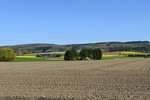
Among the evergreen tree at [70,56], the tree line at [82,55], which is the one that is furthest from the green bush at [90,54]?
the evergreen tree at [70,56]

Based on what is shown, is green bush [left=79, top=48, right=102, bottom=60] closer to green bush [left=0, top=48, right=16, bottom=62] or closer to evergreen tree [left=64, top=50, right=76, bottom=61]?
evergreen tree [left=64, top=50, right=76, bottom=61]

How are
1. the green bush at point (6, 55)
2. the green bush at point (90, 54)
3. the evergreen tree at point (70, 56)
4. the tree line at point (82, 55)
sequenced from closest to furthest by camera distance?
the green bush at point (6, 55) < the evergreen tree at point (70, 56) < the tree line at point (82, 55) < the green bush at point (90, 54)

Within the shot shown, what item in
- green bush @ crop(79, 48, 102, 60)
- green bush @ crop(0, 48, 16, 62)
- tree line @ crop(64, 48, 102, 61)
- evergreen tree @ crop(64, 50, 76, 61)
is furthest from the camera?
green bush @ crop(79, 48, 102, 60)

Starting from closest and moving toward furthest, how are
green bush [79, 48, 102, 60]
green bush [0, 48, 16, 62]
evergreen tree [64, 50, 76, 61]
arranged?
1. green bush [0, 48, 16, 62]
2. evergreen tree [64, 50, 76, 61]
3. green bush [79, 48, 102, 60]

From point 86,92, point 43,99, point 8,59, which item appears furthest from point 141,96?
point 8,59

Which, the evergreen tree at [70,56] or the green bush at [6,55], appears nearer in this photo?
the green bush at [6,55]

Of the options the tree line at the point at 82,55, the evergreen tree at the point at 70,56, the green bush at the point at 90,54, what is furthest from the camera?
the green bush at the point at 90,54

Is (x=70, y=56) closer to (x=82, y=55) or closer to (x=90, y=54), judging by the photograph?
(x=82, y=55)

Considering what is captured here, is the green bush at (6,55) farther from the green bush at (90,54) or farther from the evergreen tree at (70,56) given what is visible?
the green bush at (90,54)

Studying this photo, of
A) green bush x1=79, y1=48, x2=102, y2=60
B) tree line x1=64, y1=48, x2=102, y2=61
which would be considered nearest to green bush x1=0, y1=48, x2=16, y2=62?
tree line x1=64, y1=48, x2=102, y2=61

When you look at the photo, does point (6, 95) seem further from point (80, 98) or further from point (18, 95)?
point (80, 98)

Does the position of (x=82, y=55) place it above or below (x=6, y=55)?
below

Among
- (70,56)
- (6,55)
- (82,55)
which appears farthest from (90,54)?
(6,55)

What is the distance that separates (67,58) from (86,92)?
7052cm
